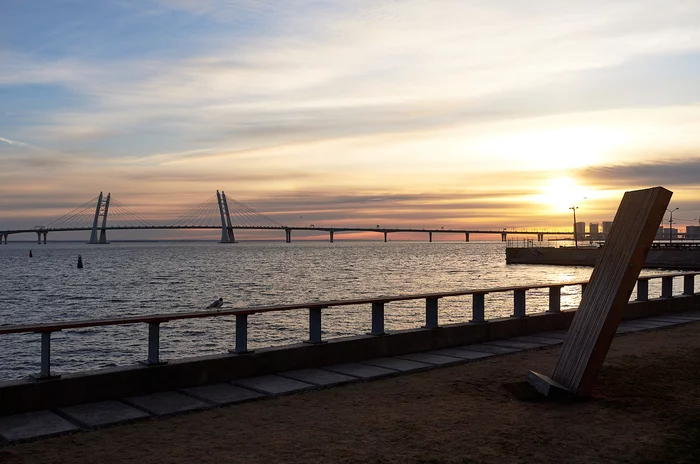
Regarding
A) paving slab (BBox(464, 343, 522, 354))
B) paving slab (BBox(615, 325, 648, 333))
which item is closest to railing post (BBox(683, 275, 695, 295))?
paving slab (BBox(615, 325, 648, 333))

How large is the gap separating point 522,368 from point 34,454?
7247mm

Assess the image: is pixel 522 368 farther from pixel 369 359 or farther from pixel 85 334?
pixel 85 334

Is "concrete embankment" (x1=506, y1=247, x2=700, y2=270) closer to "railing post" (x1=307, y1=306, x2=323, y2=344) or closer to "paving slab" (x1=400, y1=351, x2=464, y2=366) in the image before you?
"paving slab" (x1=400, y1=351, x2=464, y2=366)

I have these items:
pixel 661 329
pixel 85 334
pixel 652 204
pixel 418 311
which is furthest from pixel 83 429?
pixel 418 311

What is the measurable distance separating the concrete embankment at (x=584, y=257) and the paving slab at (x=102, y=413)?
6384cm

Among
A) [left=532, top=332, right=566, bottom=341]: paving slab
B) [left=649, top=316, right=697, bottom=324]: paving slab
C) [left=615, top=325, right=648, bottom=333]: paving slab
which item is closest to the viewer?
[left=532, top=332, right=566, bottom=341]: paving slab

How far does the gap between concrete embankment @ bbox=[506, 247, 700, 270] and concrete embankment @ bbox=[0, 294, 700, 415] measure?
57101mm

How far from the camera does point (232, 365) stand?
9359mm

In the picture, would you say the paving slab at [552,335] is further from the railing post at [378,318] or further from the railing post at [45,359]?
the railing post at [45,359]

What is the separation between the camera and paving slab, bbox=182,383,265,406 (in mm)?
8180

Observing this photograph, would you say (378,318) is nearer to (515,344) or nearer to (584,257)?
(515,344)

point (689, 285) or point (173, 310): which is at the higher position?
point (689, 285)

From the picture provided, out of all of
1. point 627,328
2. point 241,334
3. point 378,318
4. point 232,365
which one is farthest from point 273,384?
point 627,328

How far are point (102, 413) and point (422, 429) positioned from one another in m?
3.78
